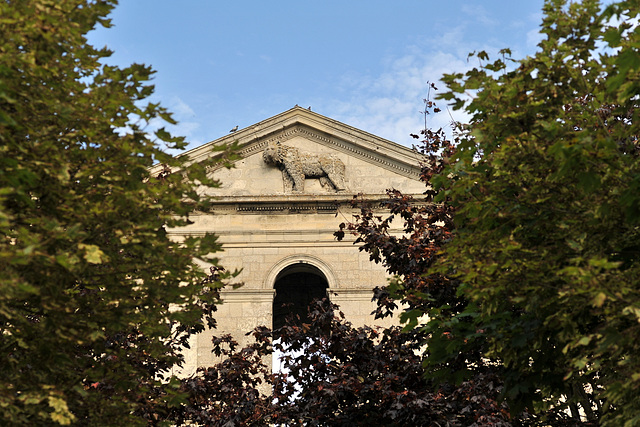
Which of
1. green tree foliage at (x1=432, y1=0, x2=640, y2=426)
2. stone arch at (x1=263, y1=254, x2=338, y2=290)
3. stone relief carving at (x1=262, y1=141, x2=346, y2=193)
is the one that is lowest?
green tree foliage at (x1=432, y1=0, x2=640, y2=426)

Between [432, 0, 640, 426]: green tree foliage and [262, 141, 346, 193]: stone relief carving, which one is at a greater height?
[262, 141, 346, 193]: stone relief carving

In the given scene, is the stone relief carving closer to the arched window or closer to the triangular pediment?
the triangular pediment

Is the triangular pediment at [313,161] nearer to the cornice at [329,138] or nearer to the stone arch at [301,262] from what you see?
the cornice at [329,138]

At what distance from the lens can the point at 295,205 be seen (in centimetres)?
2633

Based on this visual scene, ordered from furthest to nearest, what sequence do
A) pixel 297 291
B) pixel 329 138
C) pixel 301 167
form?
1. pixel 297 291
2. pixel 329 138
3. pixel 301 167

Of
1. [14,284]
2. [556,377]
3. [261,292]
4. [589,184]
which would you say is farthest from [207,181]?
[261,292]

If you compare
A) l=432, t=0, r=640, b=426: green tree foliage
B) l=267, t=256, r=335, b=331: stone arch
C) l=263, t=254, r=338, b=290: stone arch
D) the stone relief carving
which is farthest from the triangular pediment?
l=432, t=0, r=640, b=426: green tree foliage

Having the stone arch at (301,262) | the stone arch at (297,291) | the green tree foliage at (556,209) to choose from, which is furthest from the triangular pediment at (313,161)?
the green tree foliage at (556,209)

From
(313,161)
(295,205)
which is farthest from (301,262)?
(313,161)

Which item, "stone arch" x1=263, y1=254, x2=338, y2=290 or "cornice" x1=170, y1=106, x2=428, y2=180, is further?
"cornice" x1=170, y1=106, x2=428, y2=180

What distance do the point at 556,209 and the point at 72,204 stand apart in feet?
17.4

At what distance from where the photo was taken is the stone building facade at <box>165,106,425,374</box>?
25109 mm

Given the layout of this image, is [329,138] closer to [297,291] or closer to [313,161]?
[313,161]

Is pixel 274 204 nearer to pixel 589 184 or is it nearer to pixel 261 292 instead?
pixel 261 292
